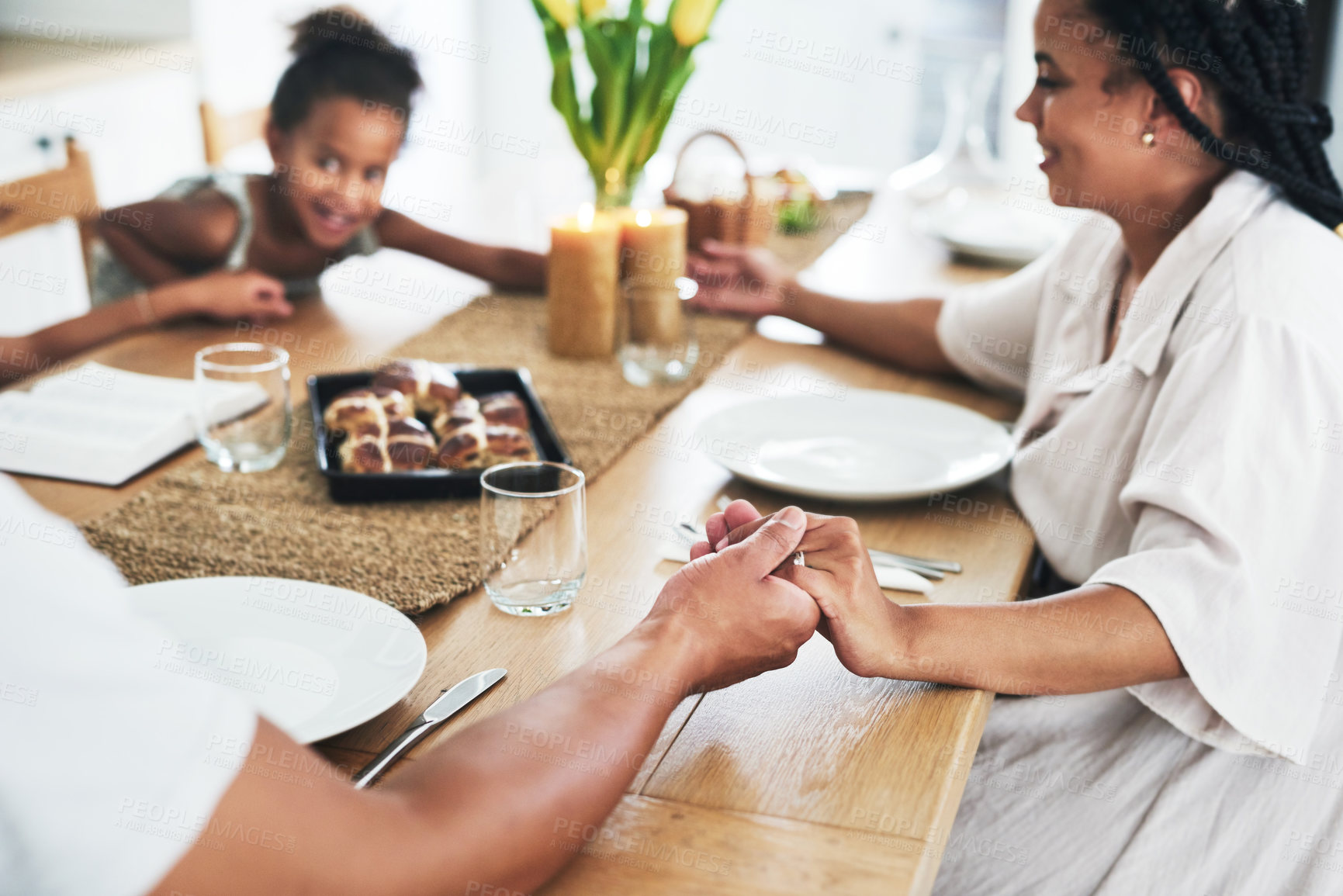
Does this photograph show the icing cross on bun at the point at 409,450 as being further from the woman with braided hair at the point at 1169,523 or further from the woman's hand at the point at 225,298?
the woman's hand at the point at 225,298

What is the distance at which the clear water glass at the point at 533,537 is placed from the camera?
37.1 inches

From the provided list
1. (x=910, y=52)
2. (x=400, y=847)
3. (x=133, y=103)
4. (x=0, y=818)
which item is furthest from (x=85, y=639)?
(x=910, y=52)

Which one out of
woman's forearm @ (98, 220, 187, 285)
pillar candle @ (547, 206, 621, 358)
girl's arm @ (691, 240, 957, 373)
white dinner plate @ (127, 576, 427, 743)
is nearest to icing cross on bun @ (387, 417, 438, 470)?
white dinner plate @ (127, 576, 427, 743)

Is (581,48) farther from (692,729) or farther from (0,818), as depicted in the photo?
(0,818)

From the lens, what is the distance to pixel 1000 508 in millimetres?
1244

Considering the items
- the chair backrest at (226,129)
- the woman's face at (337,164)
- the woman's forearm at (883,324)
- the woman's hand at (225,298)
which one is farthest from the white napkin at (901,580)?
the chair backrest at (226,129)

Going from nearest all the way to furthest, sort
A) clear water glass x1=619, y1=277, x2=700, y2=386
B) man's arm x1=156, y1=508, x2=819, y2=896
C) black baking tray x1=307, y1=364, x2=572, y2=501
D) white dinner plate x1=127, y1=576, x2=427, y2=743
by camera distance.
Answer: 1. man's arm x1=156, y1=508, x2=819, y2=896
2. white dinner plate x1=127, y1=576, x2=427, y2=743
3. black baking tray x1=307, y1=364, x2=572, y2=501
4. clear water glass x1=619, y1=277, x2=700, y2=386

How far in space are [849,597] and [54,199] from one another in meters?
1.62

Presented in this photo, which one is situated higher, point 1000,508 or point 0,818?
point 0,818

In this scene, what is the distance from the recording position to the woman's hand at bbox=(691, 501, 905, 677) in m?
0.90

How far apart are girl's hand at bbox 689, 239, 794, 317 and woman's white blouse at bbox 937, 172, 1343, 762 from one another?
27.8 inches

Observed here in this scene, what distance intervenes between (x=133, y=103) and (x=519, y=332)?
8.31 ft

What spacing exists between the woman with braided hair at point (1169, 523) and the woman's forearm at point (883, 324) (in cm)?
27

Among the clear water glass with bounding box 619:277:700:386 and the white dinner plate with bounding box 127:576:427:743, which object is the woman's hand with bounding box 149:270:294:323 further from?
the white dinner plate with bounding box 127:576:427:743
